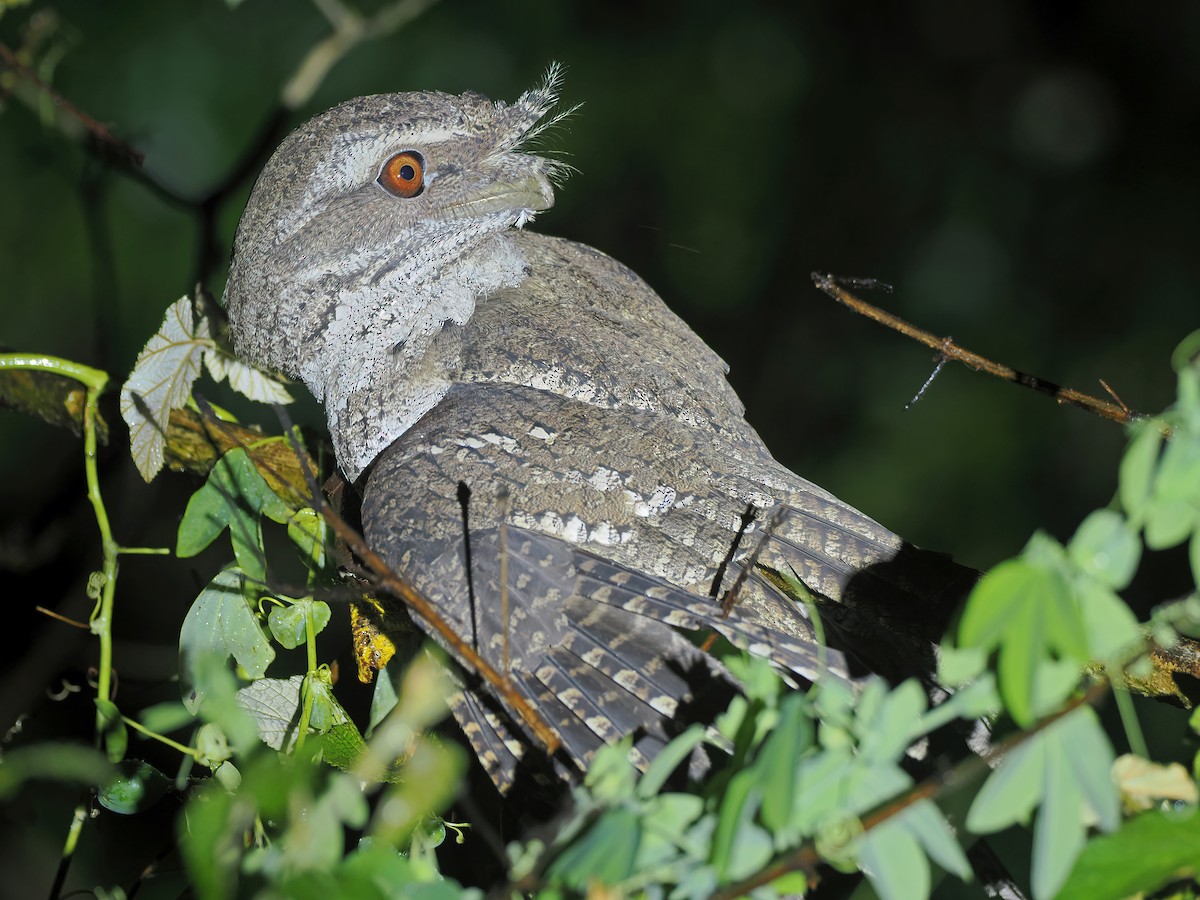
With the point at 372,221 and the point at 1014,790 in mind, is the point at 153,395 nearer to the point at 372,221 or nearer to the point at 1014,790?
the point at 372,221

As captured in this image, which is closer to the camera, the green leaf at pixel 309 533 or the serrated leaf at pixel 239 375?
the green leaf at pixel 309 533

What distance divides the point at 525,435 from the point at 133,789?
99cm

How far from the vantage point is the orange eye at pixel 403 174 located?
2.22 m

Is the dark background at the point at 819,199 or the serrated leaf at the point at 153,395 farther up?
the dark background at the point at 819,199

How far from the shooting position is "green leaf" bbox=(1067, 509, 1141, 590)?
30.9 inches

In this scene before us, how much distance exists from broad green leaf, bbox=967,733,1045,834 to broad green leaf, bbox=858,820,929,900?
53 millimetres

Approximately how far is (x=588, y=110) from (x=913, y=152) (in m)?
1.75

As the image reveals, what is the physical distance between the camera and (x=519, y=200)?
7.30 feet

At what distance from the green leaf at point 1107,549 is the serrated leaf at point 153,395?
6.20 feet

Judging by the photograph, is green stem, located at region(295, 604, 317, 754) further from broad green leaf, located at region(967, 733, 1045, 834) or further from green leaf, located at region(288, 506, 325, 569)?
broad green leaf, located at region(967, 733, 1045, 834)

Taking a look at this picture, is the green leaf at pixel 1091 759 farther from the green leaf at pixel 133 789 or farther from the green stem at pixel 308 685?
the green leaf at pixel 133 789

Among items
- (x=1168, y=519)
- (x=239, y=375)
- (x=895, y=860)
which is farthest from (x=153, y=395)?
(x=1168, y=519)

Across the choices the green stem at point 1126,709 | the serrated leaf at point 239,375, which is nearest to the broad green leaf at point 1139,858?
the green stem at point 1126,709

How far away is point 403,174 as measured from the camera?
7.31 ft
